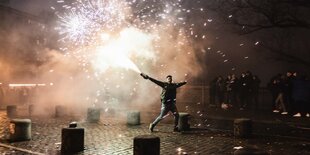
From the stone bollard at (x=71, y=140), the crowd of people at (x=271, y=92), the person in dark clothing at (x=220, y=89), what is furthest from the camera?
the person in dark clothing at (x=220, y=89)

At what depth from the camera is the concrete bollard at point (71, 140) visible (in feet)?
31.4

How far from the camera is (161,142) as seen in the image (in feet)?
35.7

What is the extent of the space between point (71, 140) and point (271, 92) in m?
15.2

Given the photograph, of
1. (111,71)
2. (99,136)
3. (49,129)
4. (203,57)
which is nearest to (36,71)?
(111,71)

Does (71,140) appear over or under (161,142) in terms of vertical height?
over

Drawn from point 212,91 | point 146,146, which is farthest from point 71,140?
point 212,91

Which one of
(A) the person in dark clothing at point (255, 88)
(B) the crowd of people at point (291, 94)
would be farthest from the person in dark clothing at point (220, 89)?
(B) the crowd of people at point (291, 94)

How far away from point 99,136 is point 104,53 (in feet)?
33.8

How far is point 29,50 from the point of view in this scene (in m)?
35.2

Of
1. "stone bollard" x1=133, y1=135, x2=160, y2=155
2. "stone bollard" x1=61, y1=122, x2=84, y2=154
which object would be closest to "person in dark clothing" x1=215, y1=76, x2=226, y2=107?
"stone bollard" x1=61, y1=122, x2=84, y2=154

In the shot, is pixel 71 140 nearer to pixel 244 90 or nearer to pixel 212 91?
pixel 244 90

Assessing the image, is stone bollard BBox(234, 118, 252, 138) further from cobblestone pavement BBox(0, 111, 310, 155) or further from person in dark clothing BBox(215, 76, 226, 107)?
person in dark clothing BBox(215, 76, 226, 107)

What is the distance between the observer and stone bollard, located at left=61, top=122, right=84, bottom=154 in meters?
9.58

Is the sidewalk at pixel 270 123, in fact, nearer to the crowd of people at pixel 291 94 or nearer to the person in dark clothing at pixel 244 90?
the crowd of people at pixel 291 94
